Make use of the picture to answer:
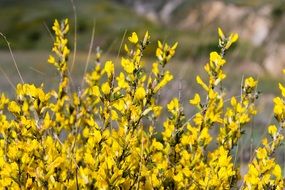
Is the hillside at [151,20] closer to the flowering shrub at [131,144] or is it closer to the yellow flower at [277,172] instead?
the flowering shrub at [131,144]

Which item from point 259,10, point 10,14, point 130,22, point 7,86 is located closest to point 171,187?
point 7,86

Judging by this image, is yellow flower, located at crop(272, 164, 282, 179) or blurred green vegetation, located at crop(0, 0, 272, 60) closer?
yellow flower, located at crop(272, 164, 282, 179)

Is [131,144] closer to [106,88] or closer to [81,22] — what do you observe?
[106,88]

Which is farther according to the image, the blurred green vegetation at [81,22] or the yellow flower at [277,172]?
the blurred green vegetation at [81,22]

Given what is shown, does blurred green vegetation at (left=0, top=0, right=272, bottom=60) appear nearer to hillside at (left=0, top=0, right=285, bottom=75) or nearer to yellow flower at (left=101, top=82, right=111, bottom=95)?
hillside at (left=0, top=0, right=285, bottom=75)

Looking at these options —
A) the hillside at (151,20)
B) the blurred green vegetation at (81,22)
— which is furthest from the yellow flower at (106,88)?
the blurred green vegetation at (81,22)

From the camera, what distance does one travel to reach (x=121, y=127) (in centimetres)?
217

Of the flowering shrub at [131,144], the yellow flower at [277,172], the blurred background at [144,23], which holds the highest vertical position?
the blurred background at [144,23]

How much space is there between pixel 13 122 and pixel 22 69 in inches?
633

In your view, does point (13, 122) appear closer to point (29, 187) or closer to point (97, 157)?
point (29, 187)

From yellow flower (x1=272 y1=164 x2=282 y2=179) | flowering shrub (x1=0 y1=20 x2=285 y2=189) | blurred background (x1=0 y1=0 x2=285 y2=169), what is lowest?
yellow flower (x1=272 y1=164 x2=282 y2=179)

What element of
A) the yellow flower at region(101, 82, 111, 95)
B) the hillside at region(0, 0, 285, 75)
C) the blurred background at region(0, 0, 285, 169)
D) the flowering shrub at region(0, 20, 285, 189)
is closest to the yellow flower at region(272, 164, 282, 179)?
the flowering shrub at region(0, 20, 285, 189)

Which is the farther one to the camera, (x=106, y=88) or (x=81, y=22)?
(x=81, y=22)

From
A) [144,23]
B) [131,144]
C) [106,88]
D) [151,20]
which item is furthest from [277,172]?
[151,20]
